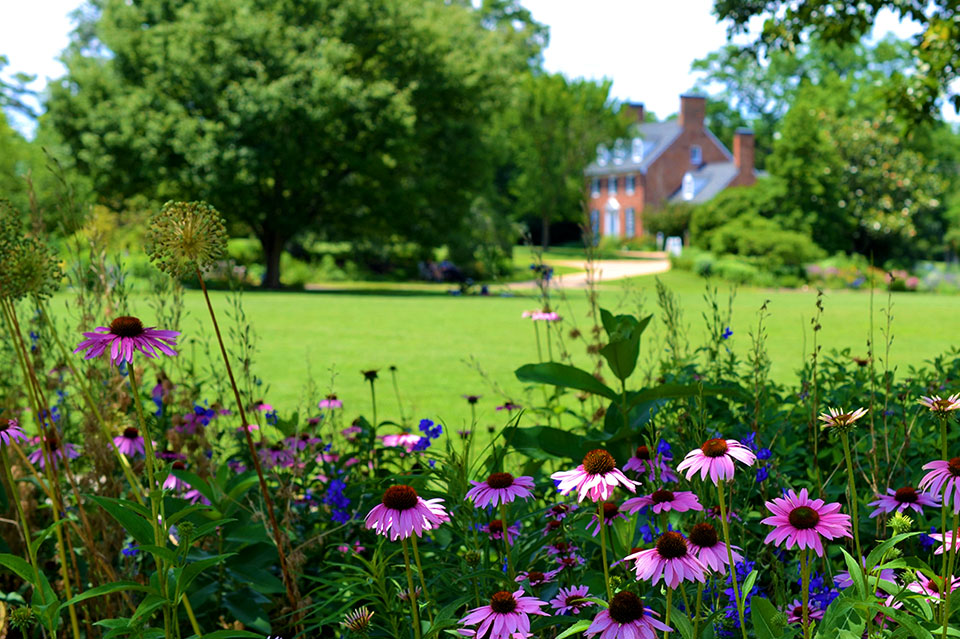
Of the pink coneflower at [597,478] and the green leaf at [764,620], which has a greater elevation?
the pink coneflower at [597,478]

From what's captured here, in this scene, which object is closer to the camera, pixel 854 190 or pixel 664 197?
pixel 854 190

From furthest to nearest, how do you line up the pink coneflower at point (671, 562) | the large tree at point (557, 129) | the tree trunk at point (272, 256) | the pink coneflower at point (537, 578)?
1. the large tree at point (557, 129)
2. the tree trunk at point (272, 256)
3. the pink coneflower at point (537, 578)
4. the pink coneflower at point (671, 562)

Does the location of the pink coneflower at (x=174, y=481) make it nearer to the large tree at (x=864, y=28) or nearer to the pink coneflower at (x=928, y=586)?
the pink coneflower at (x=928, y=586)

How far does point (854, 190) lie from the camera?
3609cm

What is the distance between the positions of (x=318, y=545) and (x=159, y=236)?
127cm

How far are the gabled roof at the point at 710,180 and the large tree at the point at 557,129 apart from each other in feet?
26.6

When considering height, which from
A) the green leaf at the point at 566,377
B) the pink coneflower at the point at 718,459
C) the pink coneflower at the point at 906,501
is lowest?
the pink coneflower at the point at 906,501

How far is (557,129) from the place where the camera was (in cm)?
4606

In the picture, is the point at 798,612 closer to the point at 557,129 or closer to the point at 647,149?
the point at 557,129

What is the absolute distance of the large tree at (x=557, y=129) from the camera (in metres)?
45.3

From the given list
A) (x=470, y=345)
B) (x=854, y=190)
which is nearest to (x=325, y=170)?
(x=470, y=345)

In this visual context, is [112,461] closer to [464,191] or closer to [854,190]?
[464,191]

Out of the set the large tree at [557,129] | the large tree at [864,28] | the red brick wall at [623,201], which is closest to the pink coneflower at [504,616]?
the large tree at [864,28]

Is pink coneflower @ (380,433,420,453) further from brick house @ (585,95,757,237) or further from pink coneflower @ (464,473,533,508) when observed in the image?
brick house @ (585,95,757,237)
